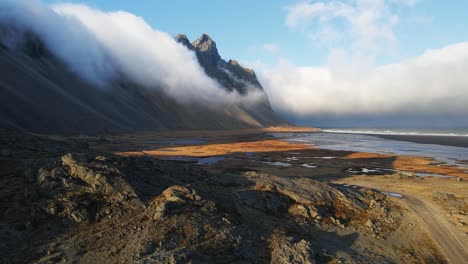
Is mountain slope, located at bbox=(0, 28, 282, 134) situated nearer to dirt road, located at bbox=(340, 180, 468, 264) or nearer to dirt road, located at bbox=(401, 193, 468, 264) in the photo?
dirt road, located at bbox=(340, 180, 468, 264)

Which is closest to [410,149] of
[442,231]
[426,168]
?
[426,168]

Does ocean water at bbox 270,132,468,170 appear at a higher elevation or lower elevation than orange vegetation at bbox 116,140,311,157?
higher

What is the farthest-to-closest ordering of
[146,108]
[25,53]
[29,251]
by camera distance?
1. [146,108]
2. [25,53]
3. [29,251]

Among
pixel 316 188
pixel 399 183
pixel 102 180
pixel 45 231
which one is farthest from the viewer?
pixel 399 183

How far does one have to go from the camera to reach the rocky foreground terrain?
14.4m

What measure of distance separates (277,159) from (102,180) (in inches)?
1896

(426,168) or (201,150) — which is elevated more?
(426,168)

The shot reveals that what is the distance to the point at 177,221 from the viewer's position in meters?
16.1

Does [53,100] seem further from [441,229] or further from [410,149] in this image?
[410,149]

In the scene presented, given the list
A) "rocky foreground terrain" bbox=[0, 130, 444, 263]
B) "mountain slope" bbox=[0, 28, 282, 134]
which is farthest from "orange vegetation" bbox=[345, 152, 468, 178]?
"mountain slope" bbox=[0, 28, 282, 134]

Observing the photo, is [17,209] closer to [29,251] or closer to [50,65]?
[29,251]

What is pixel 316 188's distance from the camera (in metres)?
26.6

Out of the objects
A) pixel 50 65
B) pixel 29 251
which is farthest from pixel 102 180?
pixel 50 65

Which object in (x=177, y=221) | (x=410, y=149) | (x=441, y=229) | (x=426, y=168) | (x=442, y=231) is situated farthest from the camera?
(x=410, y=149)
